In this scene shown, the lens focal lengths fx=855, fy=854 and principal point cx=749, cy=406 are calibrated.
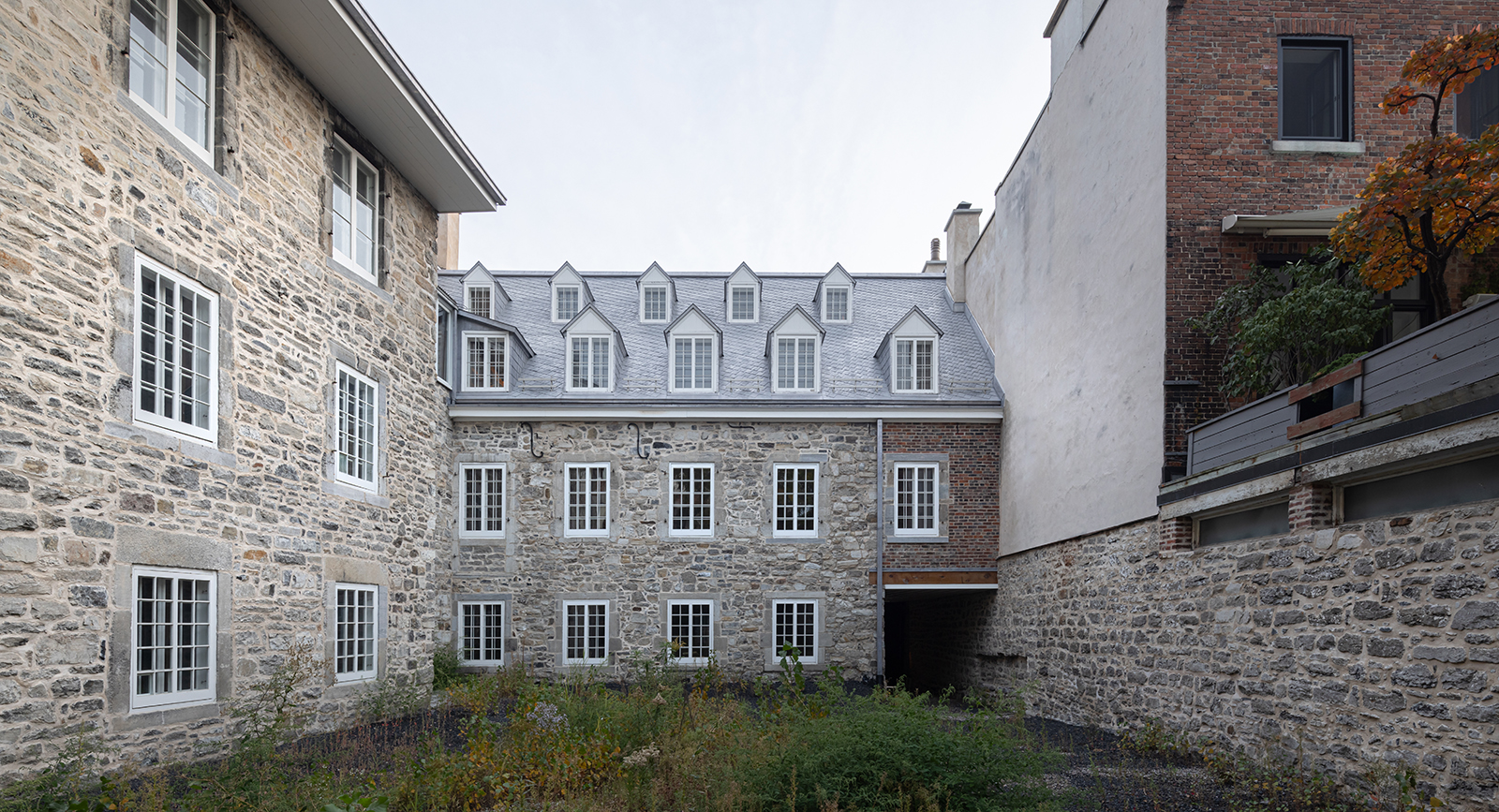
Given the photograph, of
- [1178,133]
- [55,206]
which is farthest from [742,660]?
[55,206]

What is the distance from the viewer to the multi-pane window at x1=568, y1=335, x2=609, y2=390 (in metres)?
17.8

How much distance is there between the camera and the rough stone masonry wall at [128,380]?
6.57 meters

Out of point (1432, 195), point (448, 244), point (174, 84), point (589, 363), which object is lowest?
point (589, 363)

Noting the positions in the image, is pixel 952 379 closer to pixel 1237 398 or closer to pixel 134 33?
pixel 1237 398

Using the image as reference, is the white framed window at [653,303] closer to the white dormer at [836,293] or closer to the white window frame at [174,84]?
the white dormer at [836,293]

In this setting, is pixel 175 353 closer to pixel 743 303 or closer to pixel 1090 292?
pixel 1090 292

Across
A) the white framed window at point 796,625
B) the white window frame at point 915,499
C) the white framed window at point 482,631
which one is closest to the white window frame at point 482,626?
the white framed window at point 482,631

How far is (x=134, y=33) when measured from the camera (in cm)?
788

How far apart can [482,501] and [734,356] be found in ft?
20.0

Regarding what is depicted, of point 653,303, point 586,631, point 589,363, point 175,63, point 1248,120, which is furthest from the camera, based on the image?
point 653,303

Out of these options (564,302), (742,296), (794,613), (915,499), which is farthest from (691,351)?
(794,613)

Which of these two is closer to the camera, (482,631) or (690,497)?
(482,631)

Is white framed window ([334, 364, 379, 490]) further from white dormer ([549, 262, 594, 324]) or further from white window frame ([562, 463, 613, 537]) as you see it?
white dormer ([549, 262, 594, 324])

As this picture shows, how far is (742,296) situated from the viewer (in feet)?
66.5
